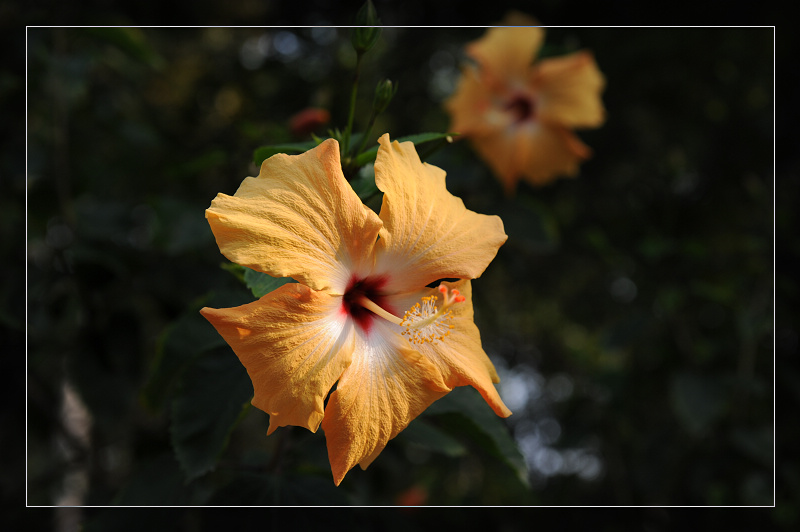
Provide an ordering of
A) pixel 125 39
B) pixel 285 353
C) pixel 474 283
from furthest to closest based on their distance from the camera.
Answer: pixel 474 283, pixel 125 39, pixel 285 353

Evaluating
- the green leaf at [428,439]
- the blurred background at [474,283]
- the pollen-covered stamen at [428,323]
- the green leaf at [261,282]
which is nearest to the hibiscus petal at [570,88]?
the blurred background at [474,283]

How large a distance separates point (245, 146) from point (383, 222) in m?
1.07

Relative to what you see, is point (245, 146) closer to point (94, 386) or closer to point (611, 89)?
point (94, 386)

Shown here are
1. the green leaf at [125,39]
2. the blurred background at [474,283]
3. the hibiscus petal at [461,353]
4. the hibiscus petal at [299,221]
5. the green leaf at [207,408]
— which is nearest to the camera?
the hibiscus petal at [299,221]

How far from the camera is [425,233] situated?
736 millimetres

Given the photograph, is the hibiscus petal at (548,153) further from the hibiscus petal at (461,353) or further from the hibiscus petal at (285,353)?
the hibiscus petal at (285,353)

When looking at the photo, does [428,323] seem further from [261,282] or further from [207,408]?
[207,408]

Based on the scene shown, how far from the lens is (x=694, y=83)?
254cm

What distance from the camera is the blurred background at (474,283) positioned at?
1.39m

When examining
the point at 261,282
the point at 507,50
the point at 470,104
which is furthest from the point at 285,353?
the point at 507,50

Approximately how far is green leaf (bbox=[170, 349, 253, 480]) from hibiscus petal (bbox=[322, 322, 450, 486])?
0.70ft

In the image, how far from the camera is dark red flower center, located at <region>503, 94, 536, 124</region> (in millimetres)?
1793

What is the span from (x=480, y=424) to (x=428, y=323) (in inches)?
11.6
